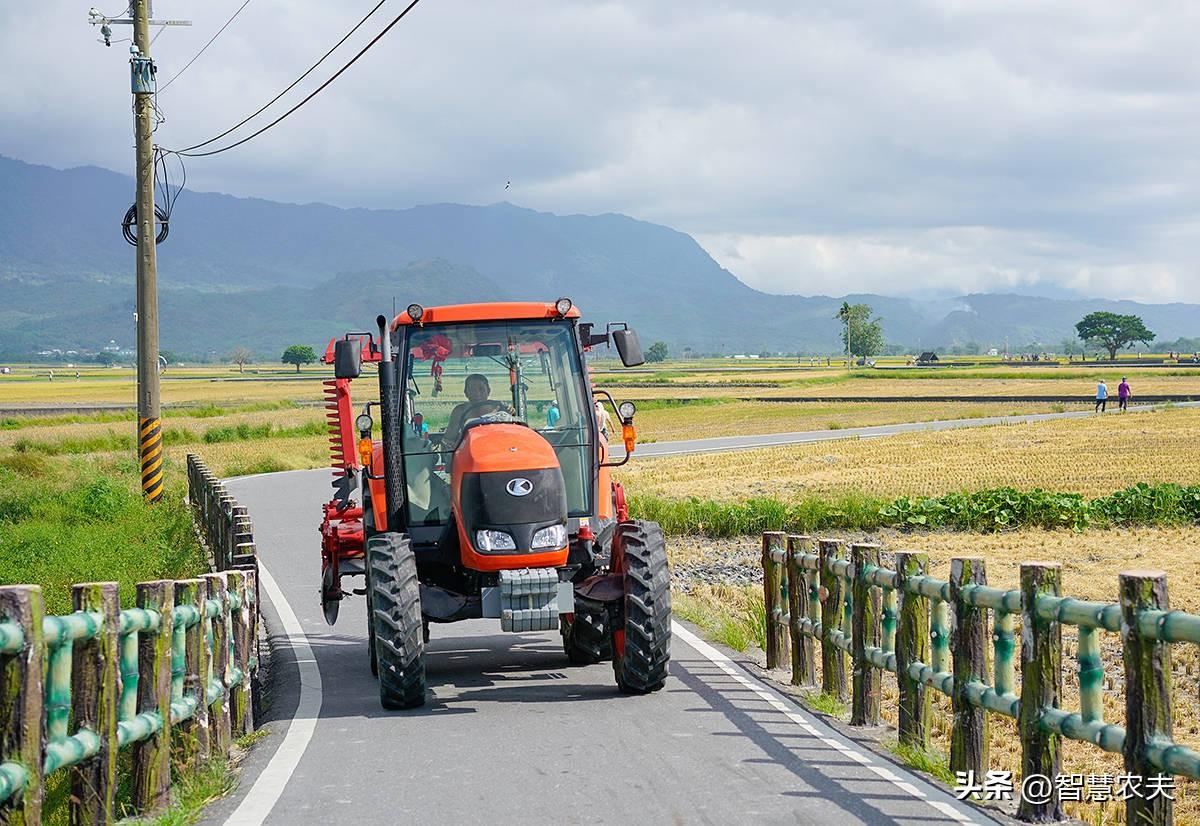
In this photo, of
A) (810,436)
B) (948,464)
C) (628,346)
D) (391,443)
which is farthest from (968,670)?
(810,436)

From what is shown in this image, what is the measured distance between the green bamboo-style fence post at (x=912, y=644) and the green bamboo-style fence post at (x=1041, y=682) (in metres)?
1.42

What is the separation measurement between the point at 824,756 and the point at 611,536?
2987 mm

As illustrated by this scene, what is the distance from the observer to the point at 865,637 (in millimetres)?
8930

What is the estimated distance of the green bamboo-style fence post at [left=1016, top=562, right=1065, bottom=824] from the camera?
6.55m

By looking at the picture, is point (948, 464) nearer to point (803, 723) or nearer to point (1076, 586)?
point (1076, 586)

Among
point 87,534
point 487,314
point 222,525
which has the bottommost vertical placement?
point 87,534

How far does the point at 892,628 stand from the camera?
28.9 ft

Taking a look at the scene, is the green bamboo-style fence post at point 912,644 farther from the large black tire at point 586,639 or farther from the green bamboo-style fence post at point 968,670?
the large black tire at point 586,639

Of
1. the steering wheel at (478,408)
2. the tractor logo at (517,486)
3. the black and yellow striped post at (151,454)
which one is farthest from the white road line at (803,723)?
the black and yellow striped post at (151,454)

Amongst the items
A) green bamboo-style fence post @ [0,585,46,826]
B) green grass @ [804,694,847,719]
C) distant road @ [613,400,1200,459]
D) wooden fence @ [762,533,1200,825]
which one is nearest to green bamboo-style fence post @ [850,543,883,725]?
wooden fence @ [762,533,1200,825]

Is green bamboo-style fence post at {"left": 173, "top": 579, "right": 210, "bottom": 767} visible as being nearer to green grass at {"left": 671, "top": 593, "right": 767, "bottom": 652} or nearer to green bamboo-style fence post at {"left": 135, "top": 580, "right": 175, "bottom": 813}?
green bamboo-style fence post at {"left": 135, "top": 580, "right": 175, "bottom": 813}

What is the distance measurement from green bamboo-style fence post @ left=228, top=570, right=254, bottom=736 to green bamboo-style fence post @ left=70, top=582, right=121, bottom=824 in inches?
96.0

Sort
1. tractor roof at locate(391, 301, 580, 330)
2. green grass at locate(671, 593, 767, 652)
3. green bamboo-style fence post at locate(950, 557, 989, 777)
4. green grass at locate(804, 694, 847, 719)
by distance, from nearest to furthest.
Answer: green bamboo-style fence post at locate(950, 557, 989, 777)
green grass at locate(804, 694, 847, 719)
tractor roof at locate(391, 301, 580, 330)
green grass at locate(671, 593, 767, 652)

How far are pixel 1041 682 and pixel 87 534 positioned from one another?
15.6 metres
